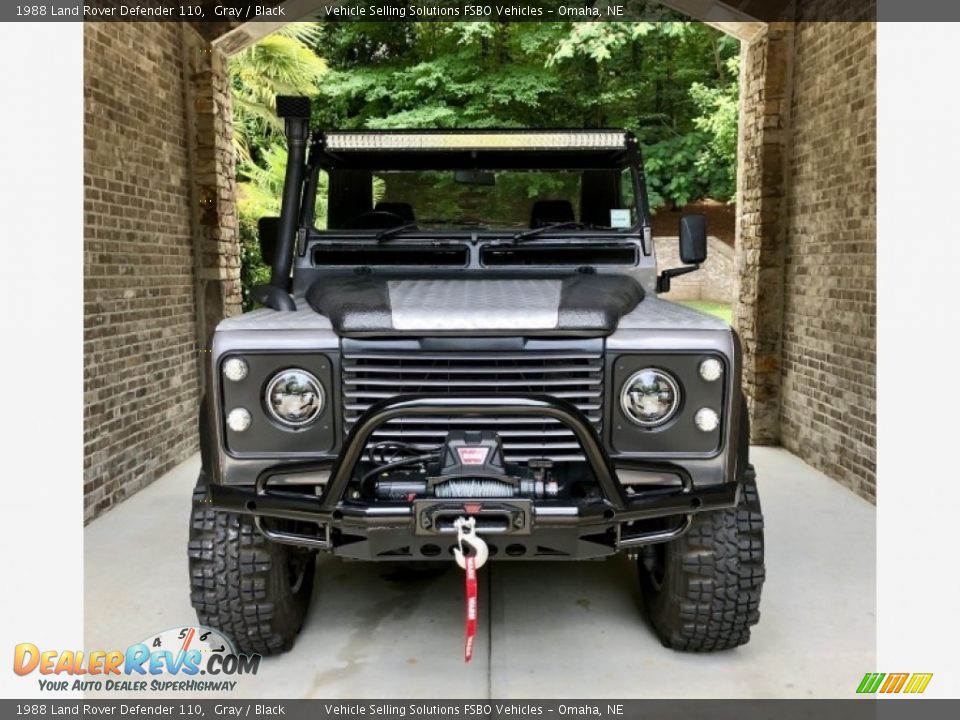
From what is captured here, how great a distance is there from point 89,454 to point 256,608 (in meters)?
2.35

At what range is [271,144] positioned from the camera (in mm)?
14578

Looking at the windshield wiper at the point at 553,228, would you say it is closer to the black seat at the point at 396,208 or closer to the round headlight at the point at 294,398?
the black seat at the point at 396,208

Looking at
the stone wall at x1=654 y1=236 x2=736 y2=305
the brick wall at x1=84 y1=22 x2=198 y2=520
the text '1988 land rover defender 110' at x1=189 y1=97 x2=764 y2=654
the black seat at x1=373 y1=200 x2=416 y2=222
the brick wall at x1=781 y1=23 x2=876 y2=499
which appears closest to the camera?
the text '1988 land rover defender 110' at x1=189 y1=97 x2=764 y2=654

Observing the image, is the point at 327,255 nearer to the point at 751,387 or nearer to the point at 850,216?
the point at 850,216

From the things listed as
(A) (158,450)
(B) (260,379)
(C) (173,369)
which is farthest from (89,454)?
(B) (260,379)

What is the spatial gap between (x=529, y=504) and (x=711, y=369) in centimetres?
74

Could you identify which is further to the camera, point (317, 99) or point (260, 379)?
point (317, 99)

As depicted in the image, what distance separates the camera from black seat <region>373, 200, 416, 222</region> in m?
4.03

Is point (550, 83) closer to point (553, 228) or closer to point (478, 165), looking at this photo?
point (478, 165)

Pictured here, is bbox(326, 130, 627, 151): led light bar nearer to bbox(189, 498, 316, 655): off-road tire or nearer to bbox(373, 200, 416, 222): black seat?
bbox(373, 200, 416, 222): black seat

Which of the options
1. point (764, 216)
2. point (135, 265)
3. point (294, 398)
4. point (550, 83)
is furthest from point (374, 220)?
point (550, 83)

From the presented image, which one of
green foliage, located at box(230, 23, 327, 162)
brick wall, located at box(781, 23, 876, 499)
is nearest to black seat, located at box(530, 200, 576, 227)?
brick wall, located at box(781, 23, 876, 499)

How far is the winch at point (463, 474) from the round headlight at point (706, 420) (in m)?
0.49

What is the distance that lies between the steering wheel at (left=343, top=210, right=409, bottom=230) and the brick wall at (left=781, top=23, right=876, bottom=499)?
3.07 m
